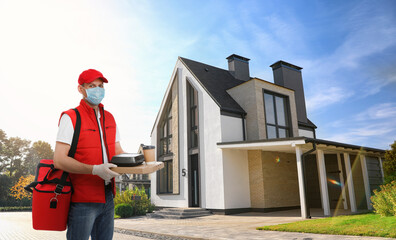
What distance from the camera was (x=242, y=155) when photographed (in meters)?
15.2

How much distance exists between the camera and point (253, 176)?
15.1m

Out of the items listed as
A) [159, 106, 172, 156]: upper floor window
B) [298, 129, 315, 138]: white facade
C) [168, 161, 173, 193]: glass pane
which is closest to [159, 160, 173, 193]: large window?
[168, 161, 173, 193]: glass pane

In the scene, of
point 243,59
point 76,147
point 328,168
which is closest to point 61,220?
point 76,147

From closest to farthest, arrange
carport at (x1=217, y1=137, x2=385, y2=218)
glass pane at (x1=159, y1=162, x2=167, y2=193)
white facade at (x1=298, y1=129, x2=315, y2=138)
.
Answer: carport at (x1=217, y1=137, x2=385, y2=218) → glass pane at (x1=159, y1=162, x2=167, y2=193) → white facade at (x1=298, y1=129, x2=315, y2=138)

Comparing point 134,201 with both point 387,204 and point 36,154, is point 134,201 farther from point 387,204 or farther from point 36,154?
point 36,154

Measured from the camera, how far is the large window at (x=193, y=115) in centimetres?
1691

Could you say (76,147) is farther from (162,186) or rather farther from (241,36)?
(162,186)

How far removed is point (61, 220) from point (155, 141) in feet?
61.8

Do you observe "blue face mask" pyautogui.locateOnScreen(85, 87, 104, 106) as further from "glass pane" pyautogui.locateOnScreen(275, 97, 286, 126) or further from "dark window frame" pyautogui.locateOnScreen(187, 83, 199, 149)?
"glass pane" pyautogui.locateOnScreen(275, 97, 286, 126)

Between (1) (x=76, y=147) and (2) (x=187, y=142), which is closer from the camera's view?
(1) (x=76, y=147)

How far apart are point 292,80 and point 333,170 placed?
794cm

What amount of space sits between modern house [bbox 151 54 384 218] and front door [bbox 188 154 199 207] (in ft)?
0.18

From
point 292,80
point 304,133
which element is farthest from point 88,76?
point 292,80

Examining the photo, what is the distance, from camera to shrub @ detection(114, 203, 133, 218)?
1465 cm
